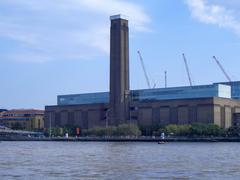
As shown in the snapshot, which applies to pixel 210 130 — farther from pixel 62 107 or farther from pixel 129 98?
pixel 62 107

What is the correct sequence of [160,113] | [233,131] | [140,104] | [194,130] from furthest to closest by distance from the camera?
[140,104] → [160,113] → [233,131] → [194,130]

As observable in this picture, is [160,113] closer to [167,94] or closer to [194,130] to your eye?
[167,94]

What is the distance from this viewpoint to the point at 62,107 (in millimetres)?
184500

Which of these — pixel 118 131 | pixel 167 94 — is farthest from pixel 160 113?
pixel 118 131

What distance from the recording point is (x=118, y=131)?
162625 mm

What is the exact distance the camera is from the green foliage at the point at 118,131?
525 feet

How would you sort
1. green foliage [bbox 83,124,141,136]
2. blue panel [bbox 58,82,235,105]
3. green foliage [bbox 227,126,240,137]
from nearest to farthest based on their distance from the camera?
green foliage [bbox 227,126,240,137] < green foliage [bbox 83,124,141,136] < blue panel [bbox 58,82,235,105]

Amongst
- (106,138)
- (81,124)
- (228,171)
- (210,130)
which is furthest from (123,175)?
(81,124)

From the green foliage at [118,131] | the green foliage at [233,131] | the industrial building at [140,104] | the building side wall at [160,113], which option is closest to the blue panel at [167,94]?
the industrial building at [140,104]

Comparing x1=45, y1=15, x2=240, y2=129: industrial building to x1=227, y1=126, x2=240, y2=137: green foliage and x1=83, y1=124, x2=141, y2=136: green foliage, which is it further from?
x1=83, y1=124, x2=141, y2=136: green foliage

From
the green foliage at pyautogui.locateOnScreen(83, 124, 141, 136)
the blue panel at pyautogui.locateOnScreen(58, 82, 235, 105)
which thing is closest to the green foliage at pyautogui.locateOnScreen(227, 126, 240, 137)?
the blue panel at pyautogui.locateOnScreen(58, 82, 235, 105)

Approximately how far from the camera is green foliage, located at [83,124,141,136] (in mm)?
160000

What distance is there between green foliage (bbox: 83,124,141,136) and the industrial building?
6719 mm

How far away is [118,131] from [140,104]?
37.9ft
